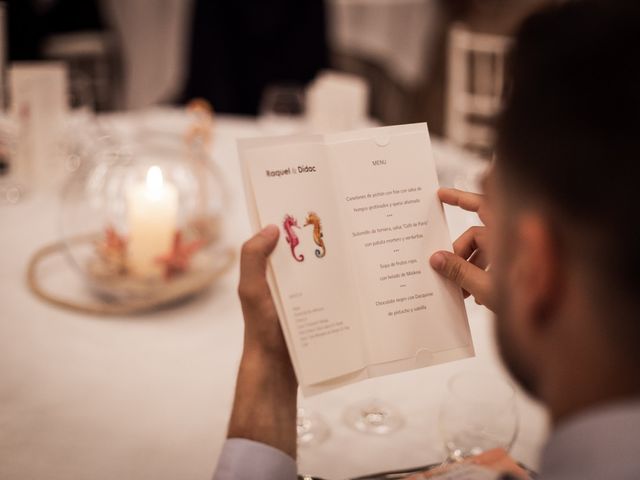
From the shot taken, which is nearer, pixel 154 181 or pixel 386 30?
pixel 154 181

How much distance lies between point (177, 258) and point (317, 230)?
1.60 ft

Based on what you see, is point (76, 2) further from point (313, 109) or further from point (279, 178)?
point (279, 178)

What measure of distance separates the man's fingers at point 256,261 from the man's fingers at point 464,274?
0.20m

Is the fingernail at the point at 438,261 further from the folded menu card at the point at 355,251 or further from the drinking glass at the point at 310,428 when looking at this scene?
the drinking glass at the point at 310,428

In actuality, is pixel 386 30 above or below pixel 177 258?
below

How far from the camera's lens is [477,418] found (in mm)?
932

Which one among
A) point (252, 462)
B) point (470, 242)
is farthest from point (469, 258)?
point (252, 462)

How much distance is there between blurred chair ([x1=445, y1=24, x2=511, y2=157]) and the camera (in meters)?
2.56

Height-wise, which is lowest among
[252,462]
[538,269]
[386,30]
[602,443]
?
[386,30]

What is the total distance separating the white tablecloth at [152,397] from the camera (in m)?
0.94

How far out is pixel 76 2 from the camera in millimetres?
4305

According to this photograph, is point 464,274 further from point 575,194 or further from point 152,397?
point 152,397

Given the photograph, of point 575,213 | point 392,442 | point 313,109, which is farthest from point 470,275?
point 313,109

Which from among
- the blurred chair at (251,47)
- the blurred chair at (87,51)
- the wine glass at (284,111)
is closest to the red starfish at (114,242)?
the wine glass at (284,111)
